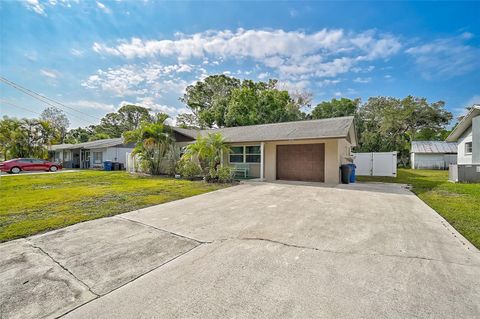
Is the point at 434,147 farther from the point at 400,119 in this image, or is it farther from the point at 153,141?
the point at 153,141

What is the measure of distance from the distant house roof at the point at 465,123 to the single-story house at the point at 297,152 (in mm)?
7609

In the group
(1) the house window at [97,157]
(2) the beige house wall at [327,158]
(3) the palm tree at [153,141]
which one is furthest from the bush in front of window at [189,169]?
(1) the house window at [97,157]

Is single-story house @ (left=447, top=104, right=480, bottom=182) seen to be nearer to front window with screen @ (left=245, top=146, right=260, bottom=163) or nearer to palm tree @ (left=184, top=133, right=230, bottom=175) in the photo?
front window with screen @ (left=245, top=146, right=260, bottom=163)

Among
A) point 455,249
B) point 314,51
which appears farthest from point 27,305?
point 314,51

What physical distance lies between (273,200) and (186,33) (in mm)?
9889

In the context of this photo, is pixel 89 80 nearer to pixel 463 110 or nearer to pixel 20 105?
pixel 20 105

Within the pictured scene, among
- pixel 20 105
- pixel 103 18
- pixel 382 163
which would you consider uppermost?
pixel 103 18

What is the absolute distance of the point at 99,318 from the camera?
1.97 m

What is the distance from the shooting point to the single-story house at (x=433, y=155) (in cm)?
2522

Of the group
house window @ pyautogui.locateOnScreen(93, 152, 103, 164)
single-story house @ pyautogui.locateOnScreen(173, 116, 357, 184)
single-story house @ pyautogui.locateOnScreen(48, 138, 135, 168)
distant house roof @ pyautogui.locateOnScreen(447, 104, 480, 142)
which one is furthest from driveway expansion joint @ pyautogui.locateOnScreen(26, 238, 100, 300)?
house window @ pyautogui.locateOnScreen(93, 152, 103, 164)

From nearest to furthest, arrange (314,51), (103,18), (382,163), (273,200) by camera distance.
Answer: (273,200)
(103,18)
(314,51)
(382,163)

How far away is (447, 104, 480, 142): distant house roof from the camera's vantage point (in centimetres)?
1263

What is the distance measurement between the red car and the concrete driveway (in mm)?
20991

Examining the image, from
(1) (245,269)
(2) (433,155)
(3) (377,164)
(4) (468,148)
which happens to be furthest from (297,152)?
(2) (433,155)
